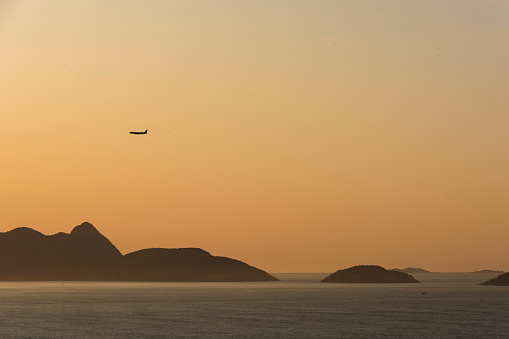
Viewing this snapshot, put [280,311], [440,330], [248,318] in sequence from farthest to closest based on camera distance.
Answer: [280,311], [248,318], [440,330]

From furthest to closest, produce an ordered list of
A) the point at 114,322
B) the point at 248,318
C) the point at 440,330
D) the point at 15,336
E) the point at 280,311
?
1. the point at 280,311
2. the point at 248,318
3. the point at 114,322
4. the point at 440,330
5. the point at 15,336

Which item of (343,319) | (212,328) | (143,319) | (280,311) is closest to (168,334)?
(212,328)

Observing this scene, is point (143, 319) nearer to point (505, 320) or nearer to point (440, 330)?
point (440, 330)

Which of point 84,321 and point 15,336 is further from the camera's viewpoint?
point 84,321

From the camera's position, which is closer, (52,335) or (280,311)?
(52,335)

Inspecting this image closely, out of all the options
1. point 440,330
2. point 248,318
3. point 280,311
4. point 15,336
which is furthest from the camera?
point 280,311

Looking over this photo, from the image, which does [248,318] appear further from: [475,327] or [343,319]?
[475,327]

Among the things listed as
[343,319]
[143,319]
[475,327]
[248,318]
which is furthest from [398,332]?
[143,319]

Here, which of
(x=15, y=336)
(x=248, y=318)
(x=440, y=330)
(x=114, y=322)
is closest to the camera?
(x=15, y=336)

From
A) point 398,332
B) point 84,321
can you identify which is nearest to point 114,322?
point 84,321
